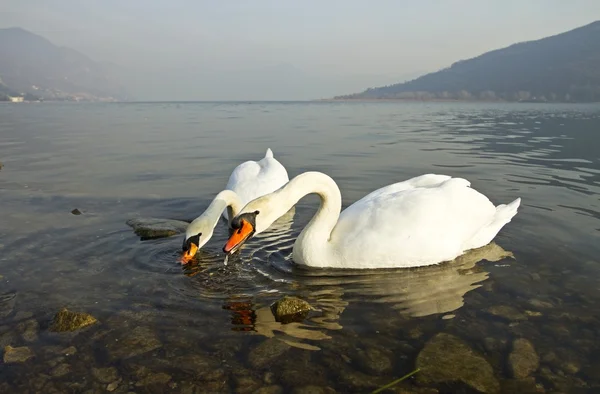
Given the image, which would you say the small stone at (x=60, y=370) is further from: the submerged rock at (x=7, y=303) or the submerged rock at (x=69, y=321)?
the submerged rock at (x=7, y=303)

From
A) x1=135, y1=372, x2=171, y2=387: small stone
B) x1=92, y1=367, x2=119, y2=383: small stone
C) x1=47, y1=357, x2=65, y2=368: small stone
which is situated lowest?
x1=135, y1=372, x2=171, y2=387: small stone

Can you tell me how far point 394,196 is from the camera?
7.54 metres

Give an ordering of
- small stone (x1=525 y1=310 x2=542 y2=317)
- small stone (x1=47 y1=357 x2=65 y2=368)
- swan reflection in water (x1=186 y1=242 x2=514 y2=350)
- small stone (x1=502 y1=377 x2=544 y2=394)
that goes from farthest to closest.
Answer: small stone (x1=525 y1=310 x2=542 y2=317) → swan reflection in water (x1=186 y1=242 x2=514 y2=350) → small stone (x1=47 y1=357 x2=65 y2=368) → small stone (x1=502 y1=377 x2=544 y2=394)

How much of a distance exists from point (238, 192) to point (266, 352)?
6.17 m

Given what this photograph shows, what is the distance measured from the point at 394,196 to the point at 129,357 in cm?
421

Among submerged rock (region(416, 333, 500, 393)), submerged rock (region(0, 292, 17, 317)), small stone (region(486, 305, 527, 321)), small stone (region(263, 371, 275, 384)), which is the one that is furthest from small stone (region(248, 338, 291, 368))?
submerged rock (region(0, 292, 17, 317))

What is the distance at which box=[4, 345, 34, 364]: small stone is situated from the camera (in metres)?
4.95

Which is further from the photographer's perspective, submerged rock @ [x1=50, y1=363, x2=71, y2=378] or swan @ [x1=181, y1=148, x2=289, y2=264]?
swan @ [x1=181, y1=148, x2=289, y2=264]

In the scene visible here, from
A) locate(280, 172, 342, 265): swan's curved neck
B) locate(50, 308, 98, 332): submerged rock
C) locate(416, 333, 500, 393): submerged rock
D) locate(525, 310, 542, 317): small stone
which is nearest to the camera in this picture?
locate(416, 333, 500, 393): submerged rock

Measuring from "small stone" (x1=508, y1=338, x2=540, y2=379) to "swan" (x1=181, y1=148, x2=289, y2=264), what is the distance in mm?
3963

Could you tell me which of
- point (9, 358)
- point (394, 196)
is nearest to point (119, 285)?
point (9, 358)

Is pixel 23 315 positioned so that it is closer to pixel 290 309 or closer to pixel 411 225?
pixel 290 309

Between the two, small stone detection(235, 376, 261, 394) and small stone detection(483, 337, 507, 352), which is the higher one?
small stone detection(235, 376, 261, 394)

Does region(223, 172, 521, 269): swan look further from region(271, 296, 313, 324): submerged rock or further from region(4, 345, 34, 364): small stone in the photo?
region(4, 345, 34, 364): small stone
